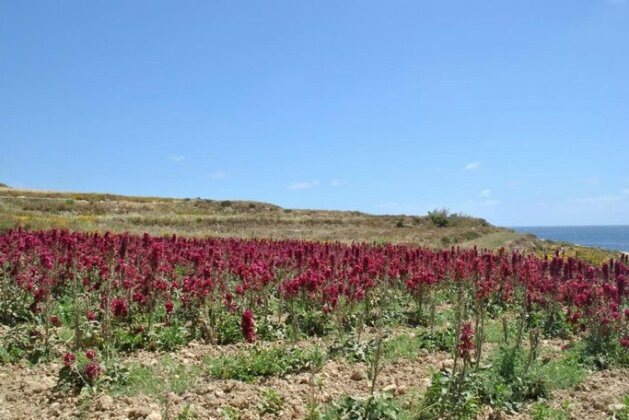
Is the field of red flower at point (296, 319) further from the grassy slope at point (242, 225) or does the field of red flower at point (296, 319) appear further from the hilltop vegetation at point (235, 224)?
the grassy slope at point (242, 225)

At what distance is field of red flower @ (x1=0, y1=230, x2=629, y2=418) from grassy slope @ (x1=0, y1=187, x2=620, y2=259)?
1655 centimetres

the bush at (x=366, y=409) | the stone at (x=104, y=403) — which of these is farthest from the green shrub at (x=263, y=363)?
the stone at (x=104, y=403)

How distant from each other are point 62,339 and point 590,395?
703 cm

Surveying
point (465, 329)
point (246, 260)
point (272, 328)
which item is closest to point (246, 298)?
point (272, 328)

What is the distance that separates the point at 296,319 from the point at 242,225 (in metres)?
31.0

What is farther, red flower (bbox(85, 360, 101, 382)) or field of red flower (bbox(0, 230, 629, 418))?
field of red flower (bbox(0, 230, 629, 418))

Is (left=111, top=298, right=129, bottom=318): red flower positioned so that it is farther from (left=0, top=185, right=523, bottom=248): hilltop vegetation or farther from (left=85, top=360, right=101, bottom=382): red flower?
(left=0, top=185, right=523, bottom=248): hilltop vegetation

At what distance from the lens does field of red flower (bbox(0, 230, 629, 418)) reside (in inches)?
240

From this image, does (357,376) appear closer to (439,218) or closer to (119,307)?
(119,307)

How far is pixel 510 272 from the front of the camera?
11578 mm

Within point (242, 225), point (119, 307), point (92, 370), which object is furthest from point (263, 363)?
point (242, 225)

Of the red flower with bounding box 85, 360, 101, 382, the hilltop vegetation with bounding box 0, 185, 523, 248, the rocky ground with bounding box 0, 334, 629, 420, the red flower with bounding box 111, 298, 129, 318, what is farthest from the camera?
the hilltop vegetation with bounding box 0, 185, 523, 248

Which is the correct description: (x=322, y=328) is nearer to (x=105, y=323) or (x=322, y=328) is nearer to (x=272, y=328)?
(x=272, y=328)

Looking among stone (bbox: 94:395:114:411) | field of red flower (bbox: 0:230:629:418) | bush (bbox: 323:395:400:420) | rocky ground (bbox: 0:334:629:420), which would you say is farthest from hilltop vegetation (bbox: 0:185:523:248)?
bush (bbox: 323:395:400:420)
